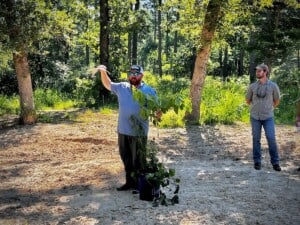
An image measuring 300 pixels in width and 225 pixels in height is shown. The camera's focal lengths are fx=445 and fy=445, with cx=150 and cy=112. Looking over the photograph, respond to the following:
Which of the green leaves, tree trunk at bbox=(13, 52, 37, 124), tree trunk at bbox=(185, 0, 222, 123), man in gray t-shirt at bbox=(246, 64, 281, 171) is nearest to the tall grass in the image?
tree trunk at bbox=(185, 0, 222, 123)

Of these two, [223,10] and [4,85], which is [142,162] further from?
[4,85]

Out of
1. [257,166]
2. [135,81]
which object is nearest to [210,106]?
[257,166]

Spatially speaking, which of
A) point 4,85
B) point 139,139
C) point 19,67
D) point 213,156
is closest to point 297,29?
point 213,156

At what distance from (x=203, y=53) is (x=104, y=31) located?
262 inches

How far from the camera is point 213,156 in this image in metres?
9.23

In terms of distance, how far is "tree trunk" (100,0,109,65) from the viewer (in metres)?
17.7

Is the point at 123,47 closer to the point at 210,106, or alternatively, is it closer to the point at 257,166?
the point at 210,106

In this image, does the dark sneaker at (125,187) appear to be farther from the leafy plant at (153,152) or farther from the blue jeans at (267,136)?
the blue jeans at (267,136)

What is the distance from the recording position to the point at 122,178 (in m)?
7.25

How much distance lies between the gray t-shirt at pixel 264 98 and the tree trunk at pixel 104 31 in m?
11.0

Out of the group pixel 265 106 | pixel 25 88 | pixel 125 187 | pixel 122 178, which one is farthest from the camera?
pixel 25 88

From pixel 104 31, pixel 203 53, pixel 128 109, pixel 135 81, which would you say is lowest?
pixel 128 109

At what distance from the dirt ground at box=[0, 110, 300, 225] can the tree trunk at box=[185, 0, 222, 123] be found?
79cm

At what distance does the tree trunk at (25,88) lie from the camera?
11.8 metres
